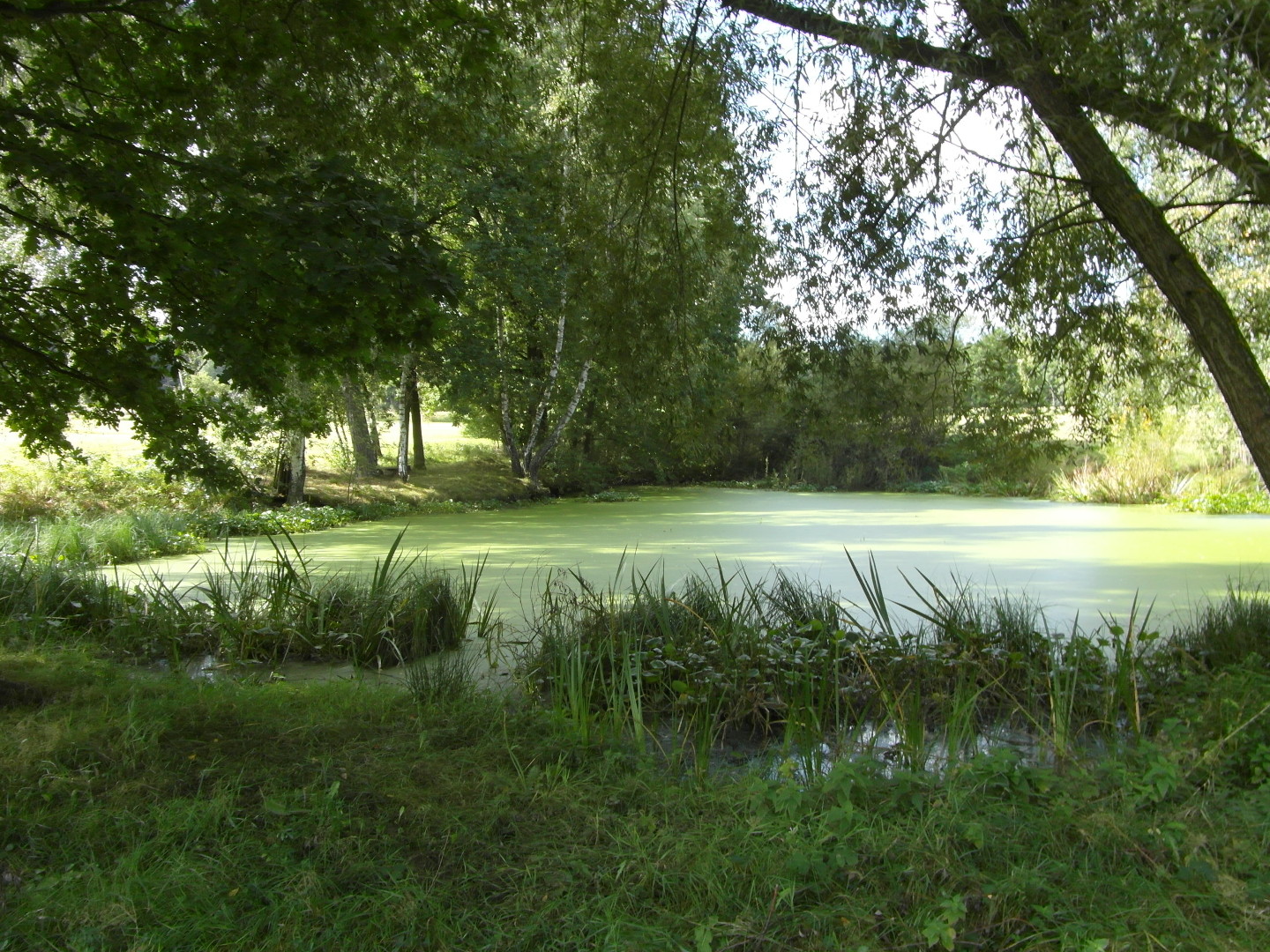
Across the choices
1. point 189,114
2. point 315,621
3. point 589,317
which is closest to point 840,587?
point 589,317

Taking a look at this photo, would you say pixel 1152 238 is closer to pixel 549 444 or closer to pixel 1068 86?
pixel 1068 86

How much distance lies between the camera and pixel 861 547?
8.24 metres

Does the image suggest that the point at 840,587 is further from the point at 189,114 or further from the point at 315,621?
the point at 189,114

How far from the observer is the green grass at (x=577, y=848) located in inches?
76.4

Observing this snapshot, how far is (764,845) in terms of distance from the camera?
7.32 feet

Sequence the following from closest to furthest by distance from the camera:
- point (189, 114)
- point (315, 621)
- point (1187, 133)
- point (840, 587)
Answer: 1. point (1187, 133)
2. point (189, 114)
3. point (315, 621)
4. point (840, 587)

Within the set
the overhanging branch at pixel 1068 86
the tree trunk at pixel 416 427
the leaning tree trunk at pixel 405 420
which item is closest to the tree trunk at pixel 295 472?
the leaning tree trunk at pixel 405 420

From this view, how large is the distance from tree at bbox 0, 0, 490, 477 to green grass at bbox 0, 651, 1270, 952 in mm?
1359

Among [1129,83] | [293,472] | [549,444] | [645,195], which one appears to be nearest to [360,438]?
[293,472]

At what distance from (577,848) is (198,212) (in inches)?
95.3

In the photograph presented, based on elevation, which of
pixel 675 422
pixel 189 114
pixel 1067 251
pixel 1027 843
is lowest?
pixel 1027 843

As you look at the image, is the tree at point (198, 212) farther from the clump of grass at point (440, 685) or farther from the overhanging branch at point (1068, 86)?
the overhanging branch at point (1068, 86)

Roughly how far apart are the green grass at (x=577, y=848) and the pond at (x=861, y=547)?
2.49m

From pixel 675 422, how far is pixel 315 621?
6.91ft
